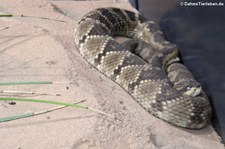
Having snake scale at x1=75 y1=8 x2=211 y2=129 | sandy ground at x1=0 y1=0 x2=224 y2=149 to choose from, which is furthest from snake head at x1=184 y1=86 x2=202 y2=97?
sandy ground at x1=0 y1=0 x2=224 y2=149

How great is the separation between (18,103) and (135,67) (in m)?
1.71

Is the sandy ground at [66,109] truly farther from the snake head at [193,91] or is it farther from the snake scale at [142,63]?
the snake head at [193,91]

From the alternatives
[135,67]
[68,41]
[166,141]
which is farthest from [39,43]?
[166,141]

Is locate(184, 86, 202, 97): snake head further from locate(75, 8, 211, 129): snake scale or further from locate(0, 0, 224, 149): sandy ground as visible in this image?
locate(0, 0, 224, 149): sandy ground

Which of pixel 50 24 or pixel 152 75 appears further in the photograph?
pixel 50 24

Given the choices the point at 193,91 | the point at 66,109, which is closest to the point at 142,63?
the point at 193,91

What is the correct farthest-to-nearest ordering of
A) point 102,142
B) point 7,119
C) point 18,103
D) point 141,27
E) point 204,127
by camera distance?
1. point 141,27
2. point 204,127
3. point 18,103
4. point 102,142
5. point 7,119

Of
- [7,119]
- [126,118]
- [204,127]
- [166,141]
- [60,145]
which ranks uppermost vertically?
[7,119]

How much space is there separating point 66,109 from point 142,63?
1611mm

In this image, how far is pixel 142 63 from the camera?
5180 mm

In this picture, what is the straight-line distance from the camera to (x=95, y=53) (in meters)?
5.39

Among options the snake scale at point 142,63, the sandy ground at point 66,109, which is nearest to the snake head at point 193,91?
the snake scale at point 142,63

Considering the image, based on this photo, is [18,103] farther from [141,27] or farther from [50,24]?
[141,27]

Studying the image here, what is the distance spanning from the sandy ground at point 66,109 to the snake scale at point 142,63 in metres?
0.10
